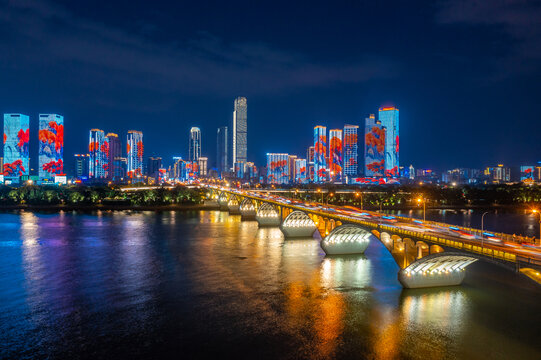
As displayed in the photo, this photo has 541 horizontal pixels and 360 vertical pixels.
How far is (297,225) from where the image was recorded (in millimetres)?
61938

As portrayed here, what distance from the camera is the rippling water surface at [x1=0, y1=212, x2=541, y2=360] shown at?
877 inches

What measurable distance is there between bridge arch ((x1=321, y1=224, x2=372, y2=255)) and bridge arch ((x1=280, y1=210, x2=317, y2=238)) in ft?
47.2

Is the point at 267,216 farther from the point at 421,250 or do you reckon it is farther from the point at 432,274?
the point at 421,250

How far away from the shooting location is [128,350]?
21906 mm

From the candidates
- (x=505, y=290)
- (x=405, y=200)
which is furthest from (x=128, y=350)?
(x=405, y=200)

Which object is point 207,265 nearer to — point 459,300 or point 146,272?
point 146,272

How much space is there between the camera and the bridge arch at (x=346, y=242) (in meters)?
45.9

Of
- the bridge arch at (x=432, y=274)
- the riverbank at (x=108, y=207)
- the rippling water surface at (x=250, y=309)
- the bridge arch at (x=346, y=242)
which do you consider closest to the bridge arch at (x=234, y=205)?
the riverbank at (x=108, y=207)

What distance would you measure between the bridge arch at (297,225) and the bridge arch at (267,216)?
15.1m

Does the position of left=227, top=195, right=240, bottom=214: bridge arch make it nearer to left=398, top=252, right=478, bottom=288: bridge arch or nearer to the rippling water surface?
the rippling water surface

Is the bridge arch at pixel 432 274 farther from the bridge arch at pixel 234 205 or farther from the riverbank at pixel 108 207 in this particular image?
the riverbank at pixel 108 207

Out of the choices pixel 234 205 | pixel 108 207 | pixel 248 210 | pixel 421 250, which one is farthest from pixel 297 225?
pixel 108 207

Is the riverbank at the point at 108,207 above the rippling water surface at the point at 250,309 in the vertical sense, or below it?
above

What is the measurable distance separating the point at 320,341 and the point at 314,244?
32.5 m
